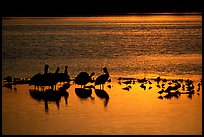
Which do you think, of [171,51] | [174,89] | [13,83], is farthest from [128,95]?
[171,51]

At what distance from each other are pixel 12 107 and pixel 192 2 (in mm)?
4968

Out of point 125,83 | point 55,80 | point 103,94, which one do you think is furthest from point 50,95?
point 125,83

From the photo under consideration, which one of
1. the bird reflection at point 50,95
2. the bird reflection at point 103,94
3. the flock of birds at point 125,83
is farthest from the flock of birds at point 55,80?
the bird reflection at point 103,94

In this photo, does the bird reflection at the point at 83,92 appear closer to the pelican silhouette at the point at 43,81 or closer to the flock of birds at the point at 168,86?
the pelican silhouette at the point at 43,81

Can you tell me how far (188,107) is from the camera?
830 centimetres

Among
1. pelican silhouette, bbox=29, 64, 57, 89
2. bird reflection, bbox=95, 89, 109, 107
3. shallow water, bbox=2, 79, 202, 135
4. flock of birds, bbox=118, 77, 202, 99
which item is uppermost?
pelican silhouette, bbox=29, 64, 57, 89

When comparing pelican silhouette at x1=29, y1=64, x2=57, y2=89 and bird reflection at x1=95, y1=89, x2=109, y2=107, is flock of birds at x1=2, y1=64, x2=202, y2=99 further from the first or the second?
bird reflection at x1=95, y1=89, x2=109, y2=107

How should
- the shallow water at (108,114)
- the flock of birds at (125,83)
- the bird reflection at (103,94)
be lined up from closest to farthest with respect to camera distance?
1. the shallow water at (108,114)
2. the bird reflection at (103,94)
3. the flock of birds at (125,83)

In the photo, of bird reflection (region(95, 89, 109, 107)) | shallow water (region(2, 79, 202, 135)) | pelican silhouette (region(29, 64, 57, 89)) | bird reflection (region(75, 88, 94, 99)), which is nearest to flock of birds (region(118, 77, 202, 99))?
shallow water (region(2, 79, 202, 135))

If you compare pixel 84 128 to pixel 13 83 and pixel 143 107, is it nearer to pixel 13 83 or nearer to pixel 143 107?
pixel 143 107

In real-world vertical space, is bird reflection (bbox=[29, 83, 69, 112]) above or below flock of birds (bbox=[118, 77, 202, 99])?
below

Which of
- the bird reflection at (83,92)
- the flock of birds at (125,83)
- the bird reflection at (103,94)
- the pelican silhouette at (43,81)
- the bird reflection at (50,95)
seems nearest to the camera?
the bird reflection at (103,94)

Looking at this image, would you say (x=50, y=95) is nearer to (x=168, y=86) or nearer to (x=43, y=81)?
(x=43, y=81)

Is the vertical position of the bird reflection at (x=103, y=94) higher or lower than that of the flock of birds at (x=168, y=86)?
lower
